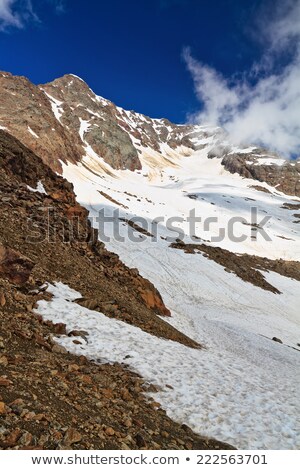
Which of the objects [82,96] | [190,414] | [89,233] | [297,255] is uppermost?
[82,96]

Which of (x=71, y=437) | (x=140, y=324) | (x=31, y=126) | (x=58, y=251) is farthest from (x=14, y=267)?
(x=31, y=126)

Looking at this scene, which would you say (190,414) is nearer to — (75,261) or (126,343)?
(126,343)

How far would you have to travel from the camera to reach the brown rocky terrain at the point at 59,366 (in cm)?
589

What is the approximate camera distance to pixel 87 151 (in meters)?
135

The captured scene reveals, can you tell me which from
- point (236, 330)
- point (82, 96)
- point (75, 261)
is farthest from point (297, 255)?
point (82, 96)

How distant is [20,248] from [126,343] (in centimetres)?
700

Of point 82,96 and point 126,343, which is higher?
point 82,96

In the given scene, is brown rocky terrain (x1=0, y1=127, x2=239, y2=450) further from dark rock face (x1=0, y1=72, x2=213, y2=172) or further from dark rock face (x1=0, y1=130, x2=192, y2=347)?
dark rock face (x1=0, y1=72, x2=213, y2=172)

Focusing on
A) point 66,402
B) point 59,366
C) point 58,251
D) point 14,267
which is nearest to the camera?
point 66,402

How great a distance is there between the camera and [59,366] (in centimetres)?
848

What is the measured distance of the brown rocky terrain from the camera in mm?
5895

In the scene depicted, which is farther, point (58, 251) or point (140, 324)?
point (58, 251)

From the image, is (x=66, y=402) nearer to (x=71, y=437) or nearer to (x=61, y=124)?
(x=71, y=437)
